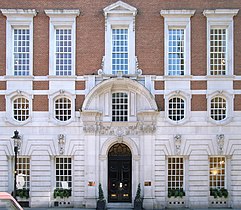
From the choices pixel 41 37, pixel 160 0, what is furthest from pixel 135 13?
pixel 41 37

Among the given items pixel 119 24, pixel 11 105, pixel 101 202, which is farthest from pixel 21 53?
pixel 101 202

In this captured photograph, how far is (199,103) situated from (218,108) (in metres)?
1.27

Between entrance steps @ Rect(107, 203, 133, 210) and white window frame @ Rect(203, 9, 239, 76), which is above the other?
white window frame @ Rect(203, 9, 239, 76)

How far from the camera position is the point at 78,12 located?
25.2 meters

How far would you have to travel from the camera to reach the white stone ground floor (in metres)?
24.8

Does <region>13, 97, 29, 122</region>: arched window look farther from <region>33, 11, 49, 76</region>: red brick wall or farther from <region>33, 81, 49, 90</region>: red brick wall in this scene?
<region>33, 11, 49, 76</region>: red brick wall

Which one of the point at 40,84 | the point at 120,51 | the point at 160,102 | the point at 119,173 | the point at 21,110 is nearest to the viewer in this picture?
the point at 160,102

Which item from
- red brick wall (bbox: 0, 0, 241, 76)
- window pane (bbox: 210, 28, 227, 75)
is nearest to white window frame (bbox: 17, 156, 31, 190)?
red brick wall (bbox: 0, 0, 241, 76)

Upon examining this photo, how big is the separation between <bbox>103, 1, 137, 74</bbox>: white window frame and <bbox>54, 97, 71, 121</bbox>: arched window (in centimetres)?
309

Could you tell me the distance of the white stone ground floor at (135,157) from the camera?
2483cm

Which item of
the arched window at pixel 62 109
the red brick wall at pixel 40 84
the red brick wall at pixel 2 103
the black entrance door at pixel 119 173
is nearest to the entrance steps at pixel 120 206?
the black entrance door at pixel 119 173

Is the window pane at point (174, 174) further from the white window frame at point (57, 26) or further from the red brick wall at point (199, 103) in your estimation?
the white window frame at point (57, 26)

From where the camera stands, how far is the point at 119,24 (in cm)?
2538

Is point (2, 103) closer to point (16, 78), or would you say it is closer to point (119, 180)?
point (16, 78)
